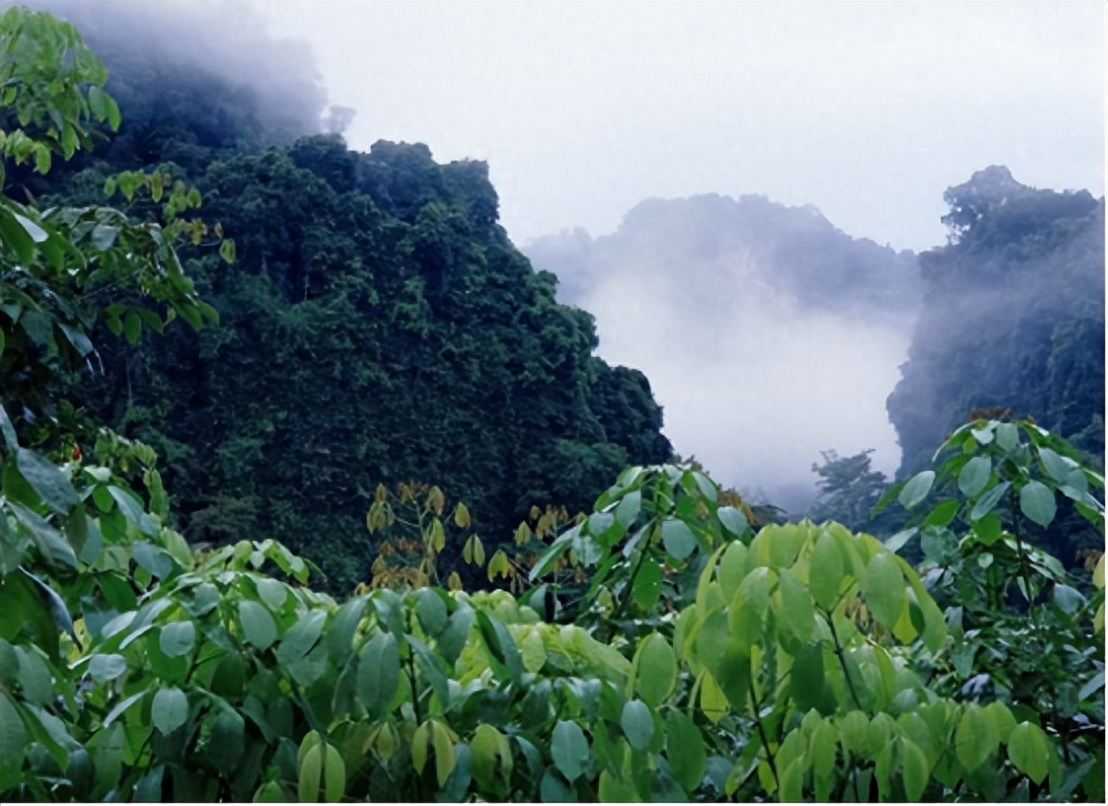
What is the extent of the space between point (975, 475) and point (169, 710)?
1.87 ft

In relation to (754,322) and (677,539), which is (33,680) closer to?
(677,539)

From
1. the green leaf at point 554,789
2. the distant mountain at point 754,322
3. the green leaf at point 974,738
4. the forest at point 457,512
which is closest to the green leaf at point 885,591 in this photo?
the forest at point 457,512

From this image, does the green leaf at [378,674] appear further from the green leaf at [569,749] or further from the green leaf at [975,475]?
the green leaf at [975,475]

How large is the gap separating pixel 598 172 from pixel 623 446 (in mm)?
499

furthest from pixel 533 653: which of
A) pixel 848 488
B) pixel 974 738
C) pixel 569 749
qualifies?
pixel 848 488

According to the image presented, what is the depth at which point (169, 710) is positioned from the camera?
66 cm

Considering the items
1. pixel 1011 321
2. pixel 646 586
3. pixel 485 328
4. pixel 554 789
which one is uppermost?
pixel 1011 321

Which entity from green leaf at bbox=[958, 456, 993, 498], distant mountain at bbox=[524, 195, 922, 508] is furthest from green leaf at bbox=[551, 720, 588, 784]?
distant mountain at bbox=[524, 195, 922, 508]

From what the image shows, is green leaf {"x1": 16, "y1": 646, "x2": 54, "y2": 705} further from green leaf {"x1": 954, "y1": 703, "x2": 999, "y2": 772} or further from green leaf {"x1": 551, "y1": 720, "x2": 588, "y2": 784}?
green leaf {"x1": 954, "y1": 703, "x2": 999, "y2": 772}

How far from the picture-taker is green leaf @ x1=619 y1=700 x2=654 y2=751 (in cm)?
67

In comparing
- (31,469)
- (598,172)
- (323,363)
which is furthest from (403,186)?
(31,469)

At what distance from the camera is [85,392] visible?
87.0 inches

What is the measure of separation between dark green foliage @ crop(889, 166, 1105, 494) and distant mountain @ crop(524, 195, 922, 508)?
5 centimetres

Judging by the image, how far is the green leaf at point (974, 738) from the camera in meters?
0.73
